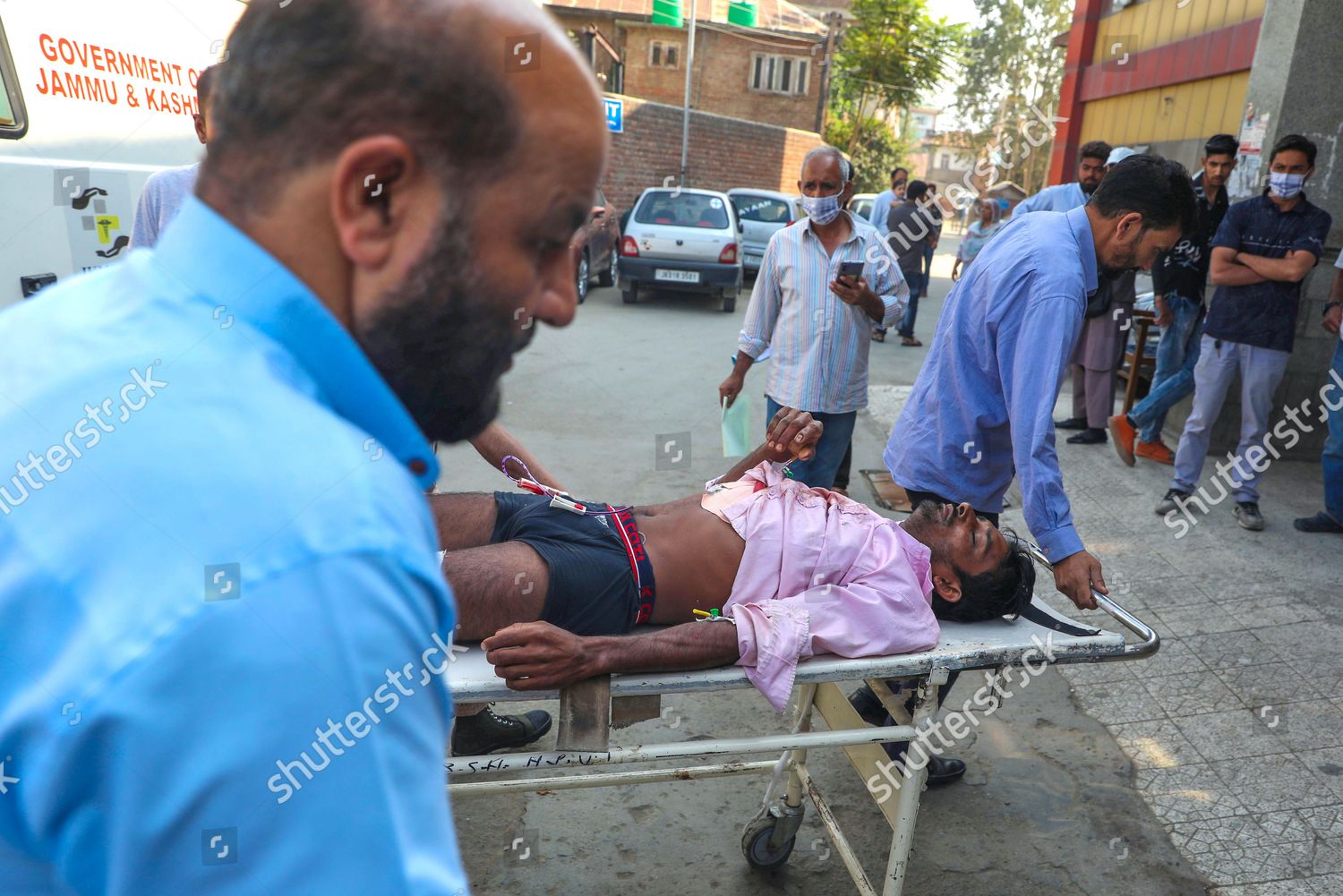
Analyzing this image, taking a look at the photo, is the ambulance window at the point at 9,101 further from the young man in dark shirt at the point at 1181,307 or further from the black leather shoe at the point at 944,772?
the young man in dark shirt at the point at 1181,307

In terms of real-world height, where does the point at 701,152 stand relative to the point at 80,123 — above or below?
above

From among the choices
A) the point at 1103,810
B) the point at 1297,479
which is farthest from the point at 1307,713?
the point at 1297,479

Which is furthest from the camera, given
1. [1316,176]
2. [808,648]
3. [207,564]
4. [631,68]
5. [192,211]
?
[631,68]

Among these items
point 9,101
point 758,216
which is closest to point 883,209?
point 758,216

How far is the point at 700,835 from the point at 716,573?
88 cm

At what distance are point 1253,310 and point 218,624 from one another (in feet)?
19.3

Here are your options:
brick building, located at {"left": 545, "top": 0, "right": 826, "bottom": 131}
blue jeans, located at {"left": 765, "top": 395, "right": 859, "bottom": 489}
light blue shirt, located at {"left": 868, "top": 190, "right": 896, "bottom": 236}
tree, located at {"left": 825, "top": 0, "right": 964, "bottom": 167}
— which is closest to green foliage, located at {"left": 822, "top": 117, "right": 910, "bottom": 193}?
tree, located at {"left": 825, "top": 0, "right": 964, "bottom": 167}

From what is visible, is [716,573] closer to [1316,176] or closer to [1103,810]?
Result: [1103,810]

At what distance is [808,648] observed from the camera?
227 cm

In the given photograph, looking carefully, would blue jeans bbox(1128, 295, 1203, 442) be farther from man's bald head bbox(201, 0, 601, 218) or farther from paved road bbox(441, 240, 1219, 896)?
man's bald head bbox(201, 0, 601, 218)

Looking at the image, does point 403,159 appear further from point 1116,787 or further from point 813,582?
point 1116,787

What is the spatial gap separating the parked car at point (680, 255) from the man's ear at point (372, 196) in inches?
476

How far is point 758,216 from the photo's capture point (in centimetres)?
1498

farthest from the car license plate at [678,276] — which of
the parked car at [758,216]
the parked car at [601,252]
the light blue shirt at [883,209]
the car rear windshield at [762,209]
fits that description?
the car rear windshield at [762,209]
